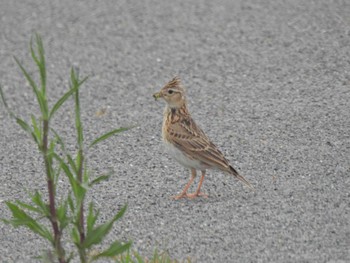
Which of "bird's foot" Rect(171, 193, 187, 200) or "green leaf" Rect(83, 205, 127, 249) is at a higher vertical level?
"green leaf" Rect(83, 205, 127, 249)

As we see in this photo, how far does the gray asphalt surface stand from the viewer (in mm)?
6989

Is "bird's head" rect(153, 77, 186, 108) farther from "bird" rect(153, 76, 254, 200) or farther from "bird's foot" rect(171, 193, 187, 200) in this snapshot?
"bird's foot" rect(171, 193, 187, 200)

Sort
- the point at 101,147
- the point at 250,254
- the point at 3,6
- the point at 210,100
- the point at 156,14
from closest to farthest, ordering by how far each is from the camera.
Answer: the point at 250,254, the point at 101,147, the point at 210,100, the point at 156,14, the point at 3,6

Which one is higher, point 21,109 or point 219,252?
point 219,252

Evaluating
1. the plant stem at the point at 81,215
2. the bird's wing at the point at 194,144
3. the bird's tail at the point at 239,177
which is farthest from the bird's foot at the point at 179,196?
the plant stem at the point at 81,215

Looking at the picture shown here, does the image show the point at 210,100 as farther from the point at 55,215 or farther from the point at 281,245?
the point at 55,215

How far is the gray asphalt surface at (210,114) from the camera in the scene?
699 centimetres

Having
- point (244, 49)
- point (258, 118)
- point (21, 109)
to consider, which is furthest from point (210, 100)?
point (21, 109)


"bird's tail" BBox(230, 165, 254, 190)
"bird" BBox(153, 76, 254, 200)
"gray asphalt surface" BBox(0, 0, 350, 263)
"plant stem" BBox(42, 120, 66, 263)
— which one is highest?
"plant stem" BBox(42, 120, 66, 263)

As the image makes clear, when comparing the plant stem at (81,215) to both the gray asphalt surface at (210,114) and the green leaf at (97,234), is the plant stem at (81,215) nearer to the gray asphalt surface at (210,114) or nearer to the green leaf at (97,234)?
the green leaf at (97,234)

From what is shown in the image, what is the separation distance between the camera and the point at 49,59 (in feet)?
39.6

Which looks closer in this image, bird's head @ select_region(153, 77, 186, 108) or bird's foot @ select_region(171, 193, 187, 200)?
bird's foot @ select_region(171, 193, 187, 200)

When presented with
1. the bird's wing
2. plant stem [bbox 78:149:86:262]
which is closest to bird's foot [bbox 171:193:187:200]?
the bird's wing

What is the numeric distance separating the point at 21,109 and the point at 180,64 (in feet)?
7.98
